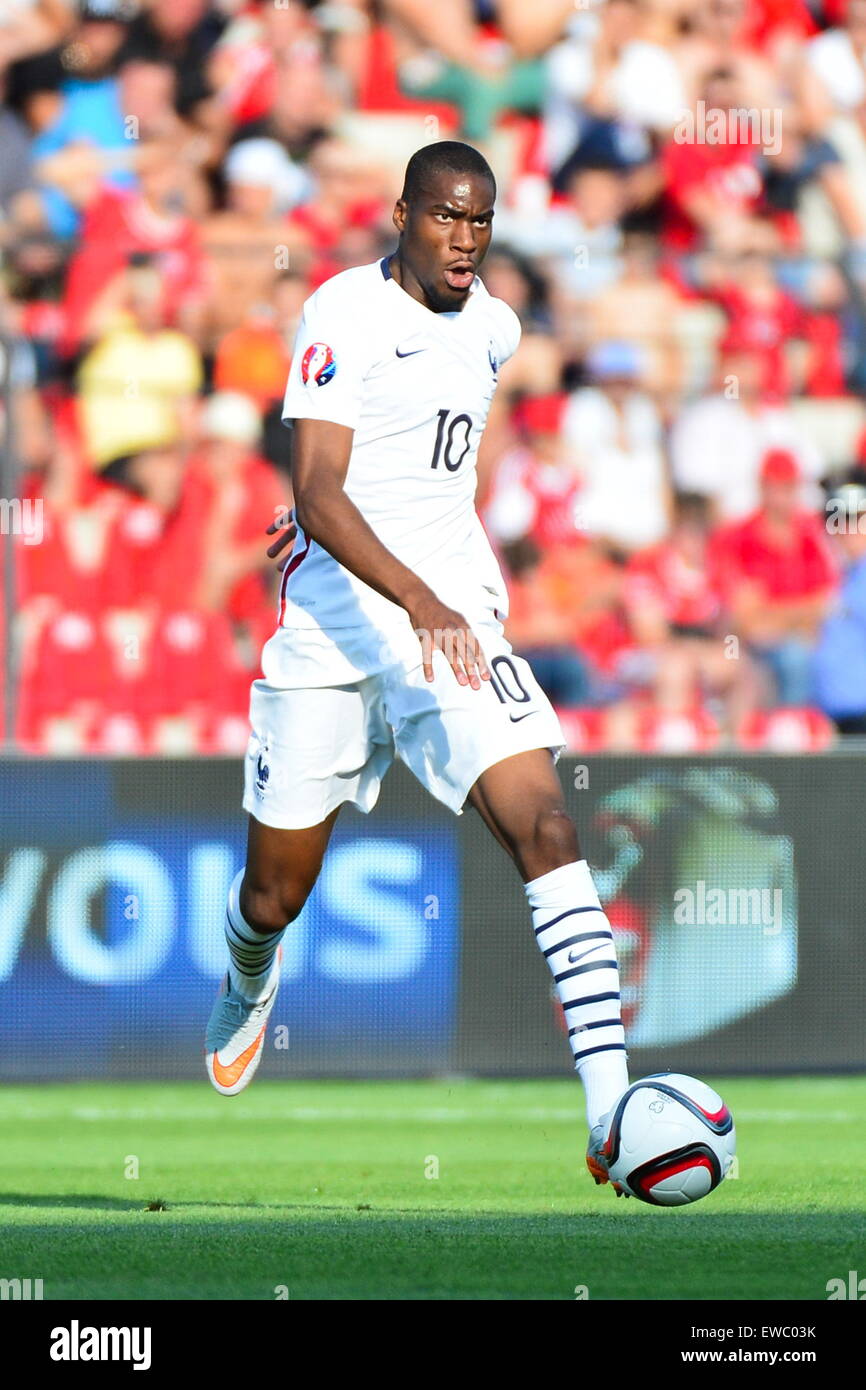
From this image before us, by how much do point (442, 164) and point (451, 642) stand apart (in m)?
1.26

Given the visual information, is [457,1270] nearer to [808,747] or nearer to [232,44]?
[808,747]

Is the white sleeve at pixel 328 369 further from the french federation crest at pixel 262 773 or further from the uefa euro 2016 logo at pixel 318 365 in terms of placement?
the french federation crest at pixel 262 773

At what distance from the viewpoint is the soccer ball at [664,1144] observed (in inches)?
199

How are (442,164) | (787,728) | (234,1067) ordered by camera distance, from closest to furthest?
1. (442,164)
2. (234,1067)
3. (787,728)

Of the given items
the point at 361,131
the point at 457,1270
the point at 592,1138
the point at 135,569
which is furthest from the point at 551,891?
the point at 361,131

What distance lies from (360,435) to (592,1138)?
199cm

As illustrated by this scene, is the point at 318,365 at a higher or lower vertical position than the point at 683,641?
lower

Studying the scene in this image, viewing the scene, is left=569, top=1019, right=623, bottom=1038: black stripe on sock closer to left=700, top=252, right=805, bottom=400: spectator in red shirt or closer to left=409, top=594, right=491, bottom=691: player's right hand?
→ left=409, top=594, right=491, bottom=691: player's right hand

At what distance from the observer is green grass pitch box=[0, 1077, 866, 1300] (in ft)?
15.7

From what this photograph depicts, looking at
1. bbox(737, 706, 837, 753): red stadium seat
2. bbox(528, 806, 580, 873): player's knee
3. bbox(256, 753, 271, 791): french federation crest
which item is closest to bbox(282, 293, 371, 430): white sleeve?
bbox(256, 753, 271, 791): french federation crest

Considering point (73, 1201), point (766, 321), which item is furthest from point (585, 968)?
point (766, 321)

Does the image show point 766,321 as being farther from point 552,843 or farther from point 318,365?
point 552,843

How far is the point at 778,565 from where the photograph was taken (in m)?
11.1

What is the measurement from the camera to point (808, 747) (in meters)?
9.83
